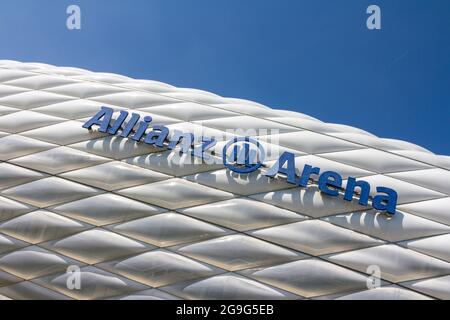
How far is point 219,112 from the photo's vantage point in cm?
1480

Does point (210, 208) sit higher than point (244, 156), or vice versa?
point (244, 156)

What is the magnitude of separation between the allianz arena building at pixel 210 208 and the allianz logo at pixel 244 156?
38 millimetres

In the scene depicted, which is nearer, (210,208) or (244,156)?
(210,208)

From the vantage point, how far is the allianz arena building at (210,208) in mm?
11047

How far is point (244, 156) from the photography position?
Answer: 12875 mm

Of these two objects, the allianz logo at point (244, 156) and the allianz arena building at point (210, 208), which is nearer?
the allianz arena building at point (210, 208)

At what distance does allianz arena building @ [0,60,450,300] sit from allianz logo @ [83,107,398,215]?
0.12 ft

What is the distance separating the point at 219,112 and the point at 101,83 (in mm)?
4181

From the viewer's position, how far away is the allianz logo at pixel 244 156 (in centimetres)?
1225

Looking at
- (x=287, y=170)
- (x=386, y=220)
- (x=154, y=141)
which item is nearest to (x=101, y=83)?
(x=154, y=141)

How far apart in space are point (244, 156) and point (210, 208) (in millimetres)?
1780

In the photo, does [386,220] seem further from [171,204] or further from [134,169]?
[134,169]

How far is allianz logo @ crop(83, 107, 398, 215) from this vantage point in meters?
12.2

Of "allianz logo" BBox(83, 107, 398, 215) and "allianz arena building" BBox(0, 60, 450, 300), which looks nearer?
"allianz arena building" BBox(0, 60, 450, 300)
